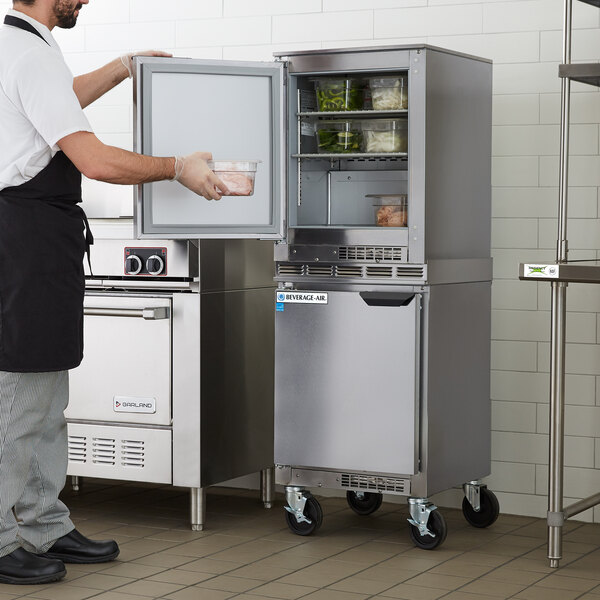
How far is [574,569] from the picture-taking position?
3.67 metres

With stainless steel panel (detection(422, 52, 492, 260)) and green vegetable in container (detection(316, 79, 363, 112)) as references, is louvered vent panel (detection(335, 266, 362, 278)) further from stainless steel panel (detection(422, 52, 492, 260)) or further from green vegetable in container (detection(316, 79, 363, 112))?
green vegetable in container (detection(316, 79, 363, 112))

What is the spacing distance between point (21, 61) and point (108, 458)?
163 cm

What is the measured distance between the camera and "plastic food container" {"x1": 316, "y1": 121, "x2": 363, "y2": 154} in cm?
416

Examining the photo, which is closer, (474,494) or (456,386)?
(456,386)

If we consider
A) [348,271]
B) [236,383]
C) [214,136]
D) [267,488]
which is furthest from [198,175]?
[267,488]

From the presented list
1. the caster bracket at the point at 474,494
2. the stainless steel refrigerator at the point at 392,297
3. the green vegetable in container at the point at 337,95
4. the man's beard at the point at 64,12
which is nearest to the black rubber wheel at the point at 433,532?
the stainless steel refrigerator at the point at 392,297

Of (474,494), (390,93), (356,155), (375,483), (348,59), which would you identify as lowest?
(474,494)

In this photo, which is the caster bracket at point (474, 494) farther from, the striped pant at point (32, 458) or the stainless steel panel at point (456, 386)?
the striped pant at point (32, 458)

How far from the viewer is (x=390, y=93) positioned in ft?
13.1

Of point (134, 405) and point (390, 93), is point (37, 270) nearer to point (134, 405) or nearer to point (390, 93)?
point (134, 405)

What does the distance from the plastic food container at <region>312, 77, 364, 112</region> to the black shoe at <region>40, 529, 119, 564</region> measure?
68.9 inches

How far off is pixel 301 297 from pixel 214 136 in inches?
25.8

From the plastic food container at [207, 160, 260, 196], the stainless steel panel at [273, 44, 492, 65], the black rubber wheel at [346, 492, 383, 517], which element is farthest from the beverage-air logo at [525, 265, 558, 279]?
the black rubber wheel at [346, 492, 383, 517]

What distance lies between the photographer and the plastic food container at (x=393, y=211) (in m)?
4.04
